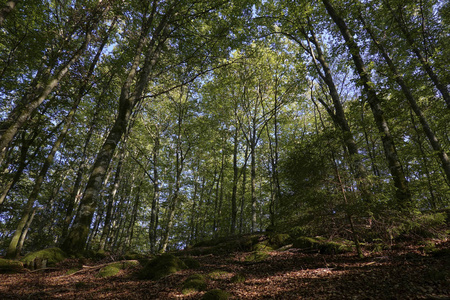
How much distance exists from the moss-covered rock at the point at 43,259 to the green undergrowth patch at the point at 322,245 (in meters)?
9.91

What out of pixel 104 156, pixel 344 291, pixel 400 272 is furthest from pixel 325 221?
pixel 104 156

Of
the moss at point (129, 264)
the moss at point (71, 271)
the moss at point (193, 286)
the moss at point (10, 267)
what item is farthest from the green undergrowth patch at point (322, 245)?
the moss at point (10, 267)

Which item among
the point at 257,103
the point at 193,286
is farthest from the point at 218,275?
the point at 257,103

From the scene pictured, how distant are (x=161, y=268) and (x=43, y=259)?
4.75m

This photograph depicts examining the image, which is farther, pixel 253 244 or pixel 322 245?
pixel 253 244

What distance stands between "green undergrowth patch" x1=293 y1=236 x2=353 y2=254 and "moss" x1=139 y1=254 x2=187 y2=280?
17.3ft

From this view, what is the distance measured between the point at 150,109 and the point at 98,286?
17133 mm

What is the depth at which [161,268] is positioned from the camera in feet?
21.2

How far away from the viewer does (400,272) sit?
14.4 ft

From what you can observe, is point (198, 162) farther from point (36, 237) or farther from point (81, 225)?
point (81, 225)

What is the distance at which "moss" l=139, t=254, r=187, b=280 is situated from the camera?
6.17 m

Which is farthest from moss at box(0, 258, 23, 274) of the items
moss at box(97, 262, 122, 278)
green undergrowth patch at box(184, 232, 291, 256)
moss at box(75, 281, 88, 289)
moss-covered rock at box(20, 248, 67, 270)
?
green undergrowth patch at box(184, 232, 291, 256)

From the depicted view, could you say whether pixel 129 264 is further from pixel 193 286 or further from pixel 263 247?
pixel 263 247

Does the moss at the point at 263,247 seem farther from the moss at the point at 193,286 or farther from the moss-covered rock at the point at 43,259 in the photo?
the moss-covered rock at the point at 43,259
